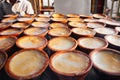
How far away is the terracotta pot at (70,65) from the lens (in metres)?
1.12

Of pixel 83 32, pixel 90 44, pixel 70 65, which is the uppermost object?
pixel 83 32

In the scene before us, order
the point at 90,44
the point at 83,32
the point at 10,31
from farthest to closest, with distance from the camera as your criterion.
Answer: the point at 10,31 < the point at 83,32 < the point at 90,44

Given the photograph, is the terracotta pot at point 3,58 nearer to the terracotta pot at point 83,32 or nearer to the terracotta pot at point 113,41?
the terracotta pot at point 83,32

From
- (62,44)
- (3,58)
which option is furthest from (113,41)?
(3,58)

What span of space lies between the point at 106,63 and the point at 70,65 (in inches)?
13.5

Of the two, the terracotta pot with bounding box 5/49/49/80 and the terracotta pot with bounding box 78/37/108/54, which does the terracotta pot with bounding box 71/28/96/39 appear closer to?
the terracotta pot with bounding box 78/37/108/54

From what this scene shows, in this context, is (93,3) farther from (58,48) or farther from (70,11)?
(58,48)

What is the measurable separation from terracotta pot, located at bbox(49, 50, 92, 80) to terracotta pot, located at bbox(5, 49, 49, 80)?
0.33 feet

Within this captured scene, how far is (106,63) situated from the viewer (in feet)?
4.22

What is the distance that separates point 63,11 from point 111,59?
2.60m

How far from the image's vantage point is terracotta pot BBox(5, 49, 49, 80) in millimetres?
1138

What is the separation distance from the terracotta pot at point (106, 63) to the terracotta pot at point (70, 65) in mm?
88

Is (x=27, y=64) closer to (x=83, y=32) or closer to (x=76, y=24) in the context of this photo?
(x=83, y=32)

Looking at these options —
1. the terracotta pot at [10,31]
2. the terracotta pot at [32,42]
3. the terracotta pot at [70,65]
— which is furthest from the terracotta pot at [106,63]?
the terracotta pot at [10,31]
